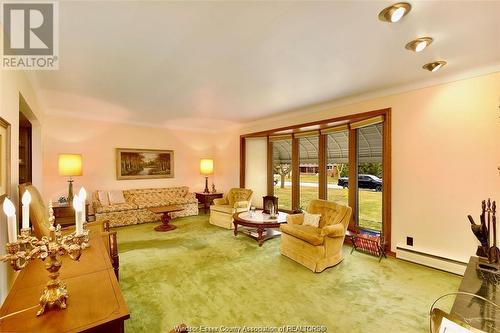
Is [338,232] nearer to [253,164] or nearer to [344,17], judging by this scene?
[344,17]

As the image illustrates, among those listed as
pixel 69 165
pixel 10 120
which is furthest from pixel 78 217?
pixel 69 165

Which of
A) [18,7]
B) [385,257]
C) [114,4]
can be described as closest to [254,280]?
[385,257]

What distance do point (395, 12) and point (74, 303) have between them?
2.76 metres

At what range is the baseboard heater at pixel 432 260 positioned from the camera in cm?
290

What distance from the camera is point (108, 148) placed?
18.3ft

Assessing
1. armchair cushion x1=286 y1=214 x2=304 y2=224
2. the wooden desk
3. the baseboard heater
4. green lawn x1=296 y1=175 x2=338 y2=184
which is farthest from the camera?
green lawn x1=296 y1=175 x2=338 y2=184

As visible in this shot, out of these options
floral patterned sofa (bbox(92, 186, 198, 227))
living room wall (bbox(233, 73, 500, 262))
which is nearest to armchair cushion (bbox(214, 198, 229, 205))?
floral patterned sofa (bbox(92, 186, 198, 227))

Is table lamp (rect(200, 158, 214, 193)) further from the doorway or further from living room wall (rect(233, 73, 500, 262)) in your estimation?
living room wall (rect(233, 73, 500, 262))

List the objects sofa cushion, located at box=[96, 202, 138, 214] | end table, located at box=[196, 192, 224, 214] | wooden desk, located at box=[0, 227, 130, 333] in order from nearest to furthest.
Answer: wooden desk, located at box=[0, 227, 130, 333]
sofa cushion, located at box=[96, 202, 138, 214]
end table, located at box=[196, 192, 224, 214]

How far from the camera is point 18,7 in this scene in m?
1.67

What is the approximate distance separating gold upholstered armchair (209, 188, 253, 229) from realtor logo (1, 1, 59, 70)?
3724 mm

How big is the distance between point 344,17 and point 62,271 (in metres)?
2.74

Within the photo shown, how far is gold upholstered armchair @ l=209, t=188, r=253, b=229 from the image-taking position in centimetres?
498

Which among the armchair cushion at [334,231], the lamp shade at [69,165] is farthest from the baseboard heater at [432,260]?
the lamp shade at [69,165]
